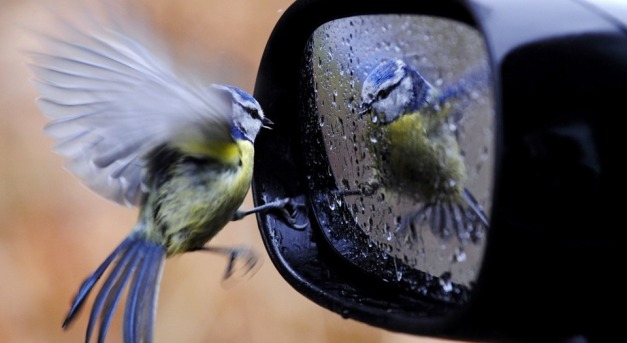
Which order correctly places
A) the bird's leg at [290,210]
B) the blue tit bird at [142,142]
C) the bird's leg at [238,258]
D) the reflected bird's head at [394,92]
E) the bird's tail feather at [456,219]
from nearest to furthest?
the bird's tail feather at [456,219], the reflected bird's head at [394,92], the blue tit bird at [142,142], the bird's leg at [290,210], the bird's leg at [238,258]

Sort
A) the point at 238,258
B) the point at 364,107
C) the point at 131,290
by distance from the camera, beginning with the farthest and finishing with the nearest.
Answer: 1. the point at 238,258
2. the point at 131,290
3. the point at 364,107

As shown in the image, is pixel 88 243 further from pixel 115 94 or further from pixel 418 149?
pixel 418 149

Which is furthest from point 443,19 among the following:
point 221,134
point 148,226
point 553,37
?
point 148,226

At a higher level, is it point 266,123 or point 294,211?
point 266,123

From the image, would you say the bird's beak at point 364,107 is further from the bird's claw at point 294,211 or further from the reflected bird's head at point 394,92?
the bird's claw at point 294,211

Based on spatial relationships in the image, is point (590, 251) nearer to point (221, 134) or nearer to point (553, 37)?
point (553, 37)

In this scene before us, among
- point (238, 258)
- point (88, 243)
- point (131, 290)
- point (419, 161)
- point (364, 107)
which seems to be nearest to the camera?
point (419, 161)

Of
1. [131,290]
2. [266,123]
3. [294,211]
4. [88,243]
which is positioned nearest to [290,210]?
[294,211]

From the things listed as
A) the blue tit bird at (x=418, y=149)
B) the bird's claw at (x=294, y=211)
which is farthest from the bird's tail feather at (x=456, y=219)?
the bird's claw at (x=294, y=211)
